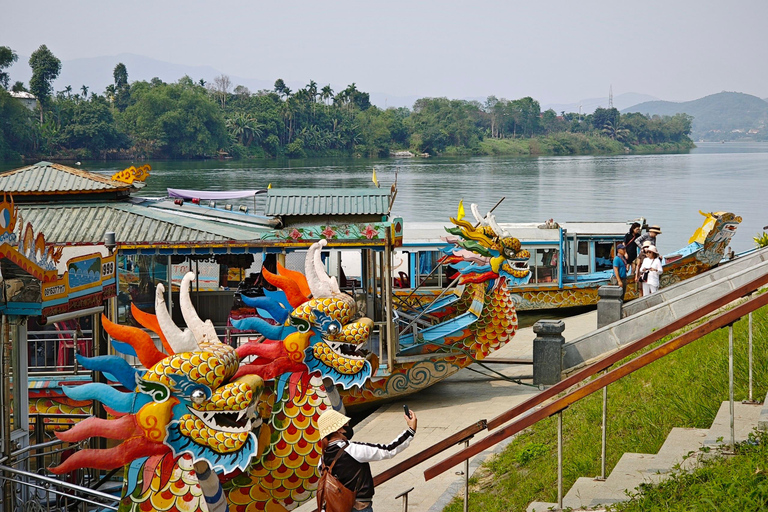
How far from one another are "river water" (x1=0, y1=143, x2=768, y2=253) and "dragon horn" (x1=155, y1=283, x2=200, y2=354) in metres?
37.8

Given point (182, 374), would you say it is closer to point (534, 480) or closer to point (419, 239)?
point (534, 480)

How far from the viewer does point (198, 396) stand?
644 cm

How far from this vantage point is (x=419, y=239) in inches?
906

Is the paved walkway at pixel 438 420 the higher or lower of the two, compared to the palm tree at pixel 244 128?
lower

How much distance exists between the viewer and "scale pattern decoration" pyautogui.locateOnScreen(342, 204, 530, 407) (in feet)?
49.1

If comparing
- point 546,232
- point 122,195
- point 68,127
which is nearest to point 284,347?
point 122,195

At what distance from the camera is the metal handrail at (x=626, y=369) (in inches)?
230

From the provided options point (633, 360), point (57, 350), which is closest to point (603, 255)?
point (57, 350)

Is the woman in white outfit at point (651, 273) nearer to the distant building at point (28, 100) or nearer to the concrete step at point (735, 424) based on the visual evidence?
the concrete step at point (735, 424)

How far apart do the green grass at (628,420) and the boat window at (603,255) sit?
13.7 metres

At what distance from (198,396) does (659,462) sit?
3388mm

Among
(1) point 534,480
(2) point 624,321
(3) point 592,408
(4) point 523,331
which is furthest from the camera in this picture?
(4) point 523,331

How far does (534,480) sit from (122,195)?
957cm

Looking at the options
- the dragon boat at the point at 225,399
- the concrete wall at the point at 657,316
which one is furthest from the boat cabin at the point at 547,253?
the dragon boat at the point at 225,399
